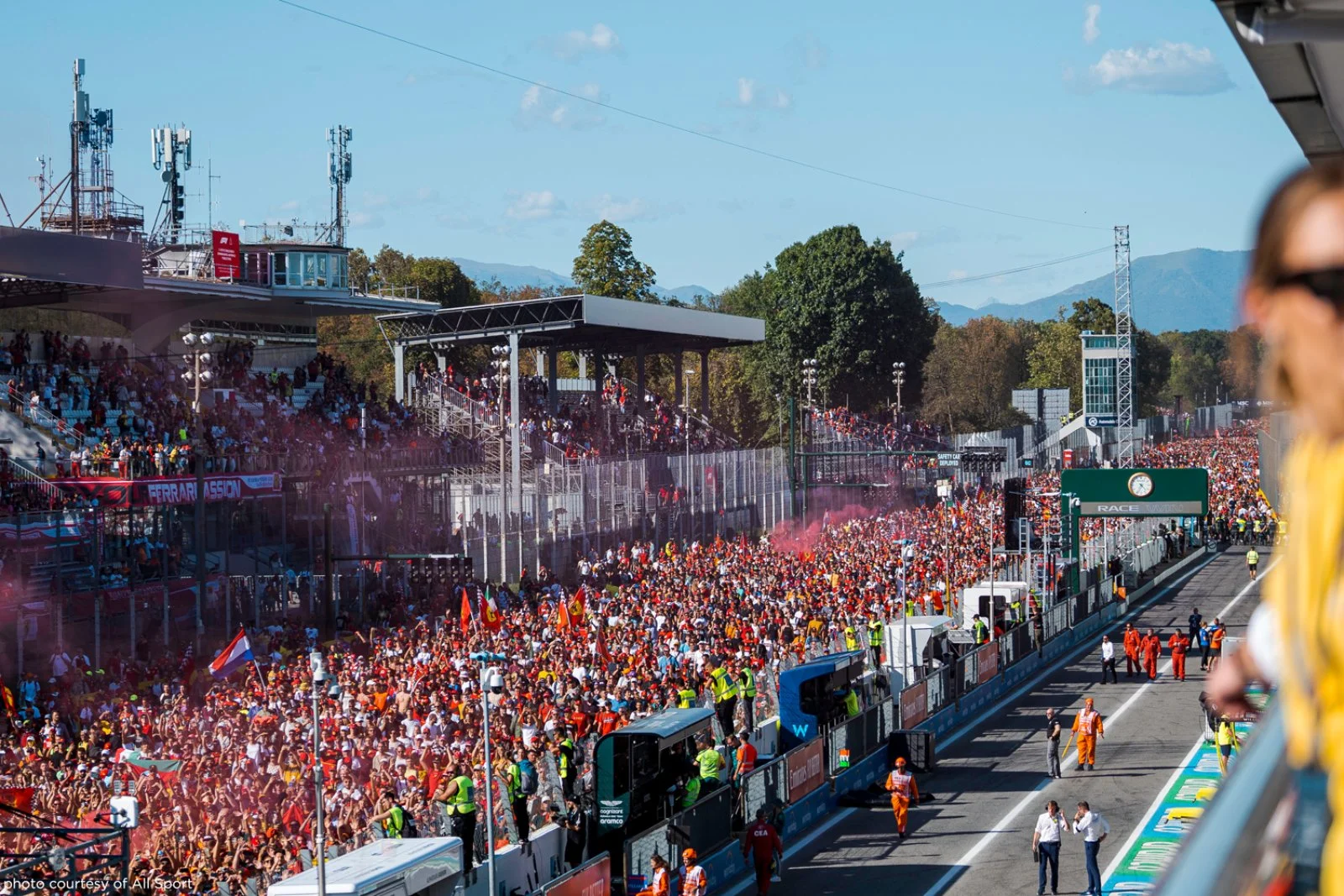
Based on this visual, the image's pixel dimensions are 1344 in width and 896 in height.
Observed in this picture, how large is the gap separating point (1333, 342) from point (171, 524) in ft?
109

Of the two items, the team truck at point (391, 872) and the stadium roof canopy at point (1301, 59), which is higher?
the stadium roof canopy at point (1301, 59)

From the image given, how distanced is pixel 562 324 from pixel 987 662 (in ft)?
78.9

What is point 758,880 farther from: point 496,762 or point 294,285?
point 294,285

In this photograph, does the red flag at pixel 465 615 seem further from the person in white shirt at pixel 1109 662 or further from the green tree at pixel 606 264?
the green tree at pixel 606 264

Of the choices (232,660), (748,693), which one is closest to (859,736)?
(748,693)

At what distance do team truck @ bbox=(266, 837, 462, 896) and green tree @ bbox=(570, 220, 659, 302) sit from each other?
238 feet

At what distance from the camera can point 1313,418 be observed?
137cm

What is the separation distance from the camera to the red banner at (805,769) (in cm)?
2278

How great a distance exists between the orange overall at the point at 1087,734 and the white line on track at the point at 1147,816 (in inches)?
54.3

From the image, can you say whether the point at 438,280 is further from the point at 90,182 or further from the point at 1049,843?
the point at 1049,843

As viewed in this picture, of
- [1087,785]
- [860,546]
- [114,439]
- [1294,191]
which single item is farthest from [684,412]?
[1294,191]

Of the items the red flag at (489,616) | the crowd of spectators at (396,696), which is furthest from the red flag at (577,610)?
the red flag at (489,616)

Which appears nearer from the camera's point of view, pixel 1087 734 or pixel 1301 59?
pixel 1301 59

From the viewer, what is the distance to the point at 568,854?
62.8ft
